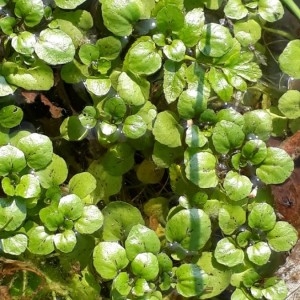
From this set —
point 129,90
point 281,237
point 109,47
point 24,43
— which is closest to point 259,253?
point 281,237

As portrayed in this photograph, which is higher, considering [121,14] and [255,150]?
[121,14]

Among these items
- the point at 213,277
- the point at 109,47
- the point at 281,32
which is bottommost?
the point at 213,277

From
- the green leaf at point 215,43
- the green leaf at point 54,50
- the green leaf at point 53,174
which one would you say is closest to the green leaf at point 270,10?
the green leaf at point 215,43

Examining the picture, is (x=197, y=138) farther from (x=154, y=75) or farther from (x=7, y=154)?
(x=7, y=154)

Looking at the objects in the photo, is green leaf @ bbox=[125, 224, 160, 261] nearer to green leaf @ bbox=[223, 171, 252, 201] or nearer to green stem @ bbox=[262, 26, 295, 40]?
green leaf @ bbox=[223, 171, 252, 201]

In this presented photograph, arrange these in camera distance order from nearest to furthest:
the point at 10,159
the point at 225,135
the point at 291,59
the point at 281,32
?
the point at 10,159 → the point at 225,135 → the point at 291,59 → the point at 281,32

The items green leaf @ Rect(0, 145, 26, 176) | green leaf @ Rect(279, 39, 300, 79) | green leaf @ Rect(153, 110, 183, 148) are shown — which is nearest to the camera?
green leaf @ Rect(0, 145, 26, 176)

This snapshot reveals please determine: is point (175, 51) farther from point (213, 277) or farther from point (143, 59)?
point (213, 277)

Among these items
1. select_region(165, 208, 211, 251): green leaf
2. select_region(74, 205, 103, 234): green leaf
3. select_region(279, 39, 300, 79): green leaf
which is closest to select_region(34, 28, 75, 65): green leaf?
select_region(74, 205, 103, 234): green leaf
